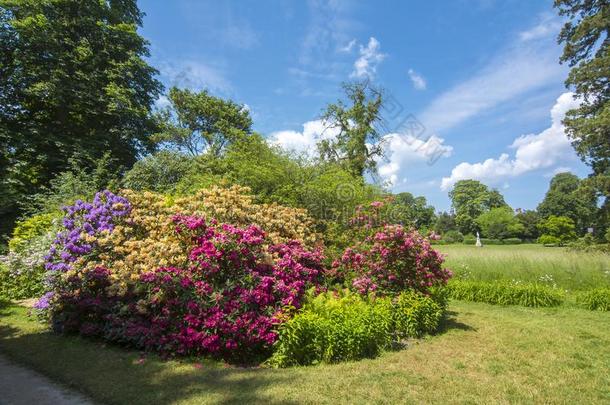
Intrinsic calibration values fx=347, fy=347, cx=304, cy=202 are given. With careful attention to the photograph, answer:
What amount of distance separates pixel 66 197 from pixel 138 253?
25.9 ft

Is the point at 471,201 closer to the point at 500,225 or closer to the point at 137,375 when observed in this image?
the point at 500,225

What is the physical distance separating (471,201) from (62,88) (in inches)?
2606

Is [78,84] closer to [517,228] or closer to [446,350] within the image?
[446,350]

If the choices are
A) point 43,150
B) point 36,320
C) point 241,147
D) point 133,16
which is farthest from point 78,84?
point 36,320

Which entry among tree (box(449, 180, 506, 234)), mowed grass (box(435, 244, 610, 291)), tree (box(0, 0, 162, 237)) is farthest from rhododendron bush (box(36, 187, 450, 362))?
tree (box(449, 180, 506, 234))

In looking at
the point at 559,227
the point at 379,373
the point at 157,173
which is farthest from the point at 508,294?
the point at 559,227

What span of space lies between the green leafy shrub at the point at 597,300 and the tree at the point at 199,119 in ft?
70.3

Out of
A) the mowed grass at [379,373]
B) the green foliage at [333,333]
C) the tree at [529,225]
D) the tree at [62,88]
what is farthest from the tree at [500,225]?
the green foliage at [333,333]

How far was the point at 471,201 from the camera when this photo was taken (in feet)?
217

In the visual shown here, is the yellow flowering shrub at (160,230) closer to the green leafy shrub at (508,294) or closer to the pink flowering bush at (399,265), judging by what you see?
the pink flowering bush at (399,265)

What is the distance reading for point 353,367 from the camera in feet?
14.8

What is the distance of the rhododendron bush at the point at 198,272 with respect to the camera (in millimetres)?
5102

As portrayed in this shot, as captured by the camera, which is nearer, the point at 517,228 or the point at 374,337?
the point at 374,337

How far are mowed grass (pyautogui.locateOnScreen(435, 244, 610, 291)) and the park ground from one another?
3783mm
